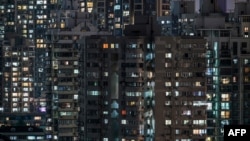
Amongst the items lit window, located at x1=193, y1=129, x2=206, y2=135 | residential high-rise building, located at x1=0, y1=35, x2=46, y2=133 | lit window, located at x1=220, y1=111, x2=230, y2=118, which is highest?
lit window, located at x1=193, y1=129, x2=206, y2=135

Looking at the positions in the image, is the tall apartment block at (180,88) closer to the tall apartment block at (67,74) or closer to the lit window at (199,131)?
the lit window at (199,131)

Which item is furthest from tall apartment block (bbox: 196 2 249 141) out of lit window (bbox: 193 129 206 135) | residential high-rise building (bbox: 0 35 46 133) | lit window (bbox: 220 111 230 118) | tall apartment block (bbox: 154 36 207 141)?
residential high-rise building (bbox: 0 35 46 133)

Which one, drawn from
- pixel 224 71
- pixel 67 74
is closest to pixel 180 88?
pixel 224 71

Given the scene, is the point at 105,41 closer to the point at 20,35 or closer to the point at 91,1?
the point at 91,1

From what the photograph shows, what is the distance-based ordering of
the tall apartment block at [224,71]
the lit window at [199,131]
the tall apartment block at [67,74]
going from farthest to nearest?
the tall apartment block at [67,74] < the tall apartment block at [224,71] < the lit window at [199,131]

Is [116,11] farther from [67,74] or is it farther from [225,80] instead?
[225,80]

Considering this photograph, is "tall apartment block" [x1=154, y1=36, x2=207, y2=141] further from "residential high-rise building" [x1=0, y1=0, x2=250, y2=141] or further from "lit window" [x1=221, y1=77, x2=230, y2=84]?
"lit window" [x1=221, y1=77, x2=230, y2=84]

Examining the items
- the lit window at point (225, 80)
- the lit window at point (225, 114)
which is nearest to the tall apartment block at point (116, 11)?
the lit window at point (225, 80)

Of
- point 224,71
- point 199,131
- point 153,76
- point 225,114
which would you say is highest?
point 153,76

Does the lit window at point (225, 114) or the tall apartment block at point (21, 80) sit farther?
the tall apartment block at point (21, 80)

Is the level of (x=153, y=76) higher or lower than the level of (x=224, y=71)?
higher

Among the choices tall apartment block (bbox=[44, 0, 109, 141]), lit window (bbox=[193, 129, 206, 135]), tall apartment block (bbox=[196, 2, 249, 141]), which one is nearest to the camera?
lit window (bbox=[193, 129, 206, 135])
